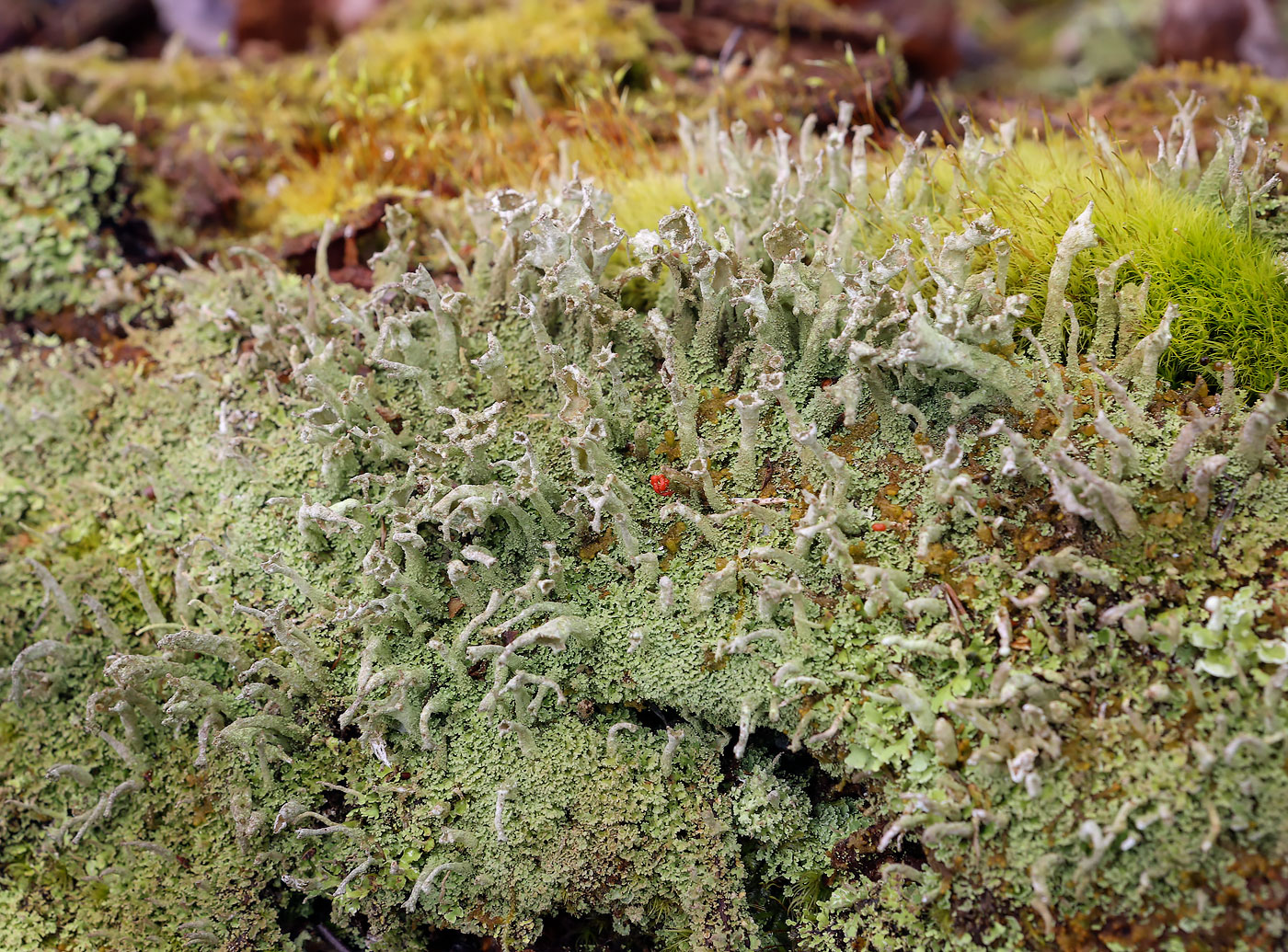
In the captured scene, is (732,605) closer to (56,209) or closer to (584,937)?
(584,937)

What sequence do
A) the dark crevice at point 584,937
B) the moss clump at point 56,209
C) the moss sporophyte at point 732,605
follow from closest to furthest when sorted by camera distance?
the moss sporophyte at point 732,605 < the dark crevice at point 584,937 < the moss clump at point 56,209

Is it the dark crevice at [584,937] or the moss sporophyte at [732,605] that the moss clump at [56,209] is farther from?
the dark crevice at [584,937]

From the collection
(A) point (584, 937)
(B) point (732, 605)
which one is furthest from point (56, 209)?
(A) point (584, 937)

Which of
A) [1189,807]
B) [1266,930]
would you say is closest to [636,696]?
[1189,807]

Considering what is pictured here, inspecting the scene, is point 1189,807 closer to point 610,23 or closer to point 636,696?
point 636,696

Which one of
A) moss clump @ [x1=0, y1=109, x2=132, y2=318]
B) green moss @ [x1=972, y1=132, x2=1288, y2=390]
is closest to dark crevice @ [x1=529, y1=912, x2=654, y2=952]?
green moss @ [x1=972, y1=132, x2=1288, y2=390]

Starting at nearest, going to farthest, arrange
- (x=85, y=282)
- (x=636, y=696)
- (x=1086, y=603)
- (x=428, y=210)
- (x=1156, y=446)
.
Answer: (x=1086, y=603) → (x=1156, y=446) → (x=636, y=696) → (x=428, y=210) → (x=85, y=282)

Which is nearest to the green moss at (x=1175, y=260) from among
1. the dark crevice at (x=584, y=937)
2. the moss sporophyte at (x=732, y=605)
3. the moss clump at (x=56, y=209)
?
the moss sporophyte at (x=732, y=605)

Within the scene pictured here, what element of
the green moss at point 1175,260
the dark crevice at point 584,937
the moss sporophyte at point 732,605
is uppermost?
the green moss at point 1175,260
